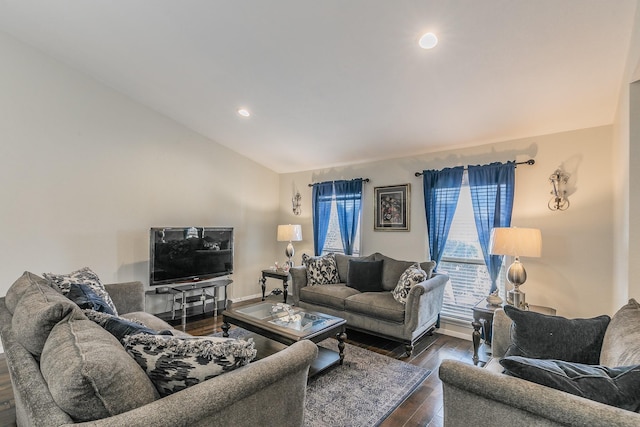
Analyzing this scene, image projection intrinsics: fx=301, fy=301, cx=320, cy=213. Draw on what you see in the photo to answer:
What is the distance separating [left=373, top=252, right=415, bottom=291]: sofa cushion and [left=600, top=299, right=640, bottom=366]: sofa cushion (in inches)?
93.2

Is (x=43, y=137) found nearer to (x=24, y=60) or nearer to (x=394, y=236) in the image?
(x=24, y=60)

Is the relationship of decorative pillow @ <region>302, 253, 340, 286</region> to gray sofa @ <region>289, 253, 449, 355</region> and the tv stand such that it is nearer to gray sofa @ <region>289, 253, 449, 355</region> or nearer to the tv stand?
gray sofa @ <region>289, 253, 449, 355</region>

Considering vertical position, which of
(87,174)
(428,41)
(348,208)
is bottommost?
(348,208)

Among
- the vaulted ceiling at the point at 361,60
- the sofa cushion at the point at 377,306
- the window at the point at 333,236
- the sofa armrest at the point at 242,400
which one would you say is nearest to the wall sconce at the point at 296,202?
the window at the point at 333,236

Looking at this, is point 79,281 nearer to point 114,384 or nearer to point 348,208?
point 114,384

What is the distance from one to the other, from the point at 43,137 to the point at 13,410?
9.15 ft

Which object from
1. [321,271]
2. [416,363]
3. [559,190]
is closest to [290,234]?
[321,271]

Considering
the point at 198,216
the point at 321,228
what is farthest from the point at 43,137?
the point at 321,228

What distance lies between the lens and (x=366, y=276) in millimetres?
4047

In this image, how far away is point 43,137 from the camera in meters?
3.45

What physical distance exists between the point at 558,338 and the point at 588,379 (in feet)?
1.77

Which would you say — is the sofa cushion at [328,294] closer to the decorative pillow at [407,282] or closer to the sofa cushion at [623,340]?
the decorative pillow at [407,282]

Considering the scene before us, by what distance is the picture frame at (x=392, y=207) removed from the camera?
4.38 meters

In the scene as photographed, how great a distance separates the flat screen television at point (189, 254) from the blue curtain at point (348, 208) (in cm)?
183
